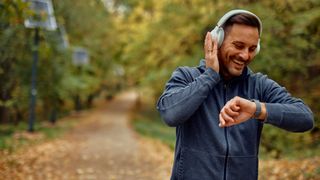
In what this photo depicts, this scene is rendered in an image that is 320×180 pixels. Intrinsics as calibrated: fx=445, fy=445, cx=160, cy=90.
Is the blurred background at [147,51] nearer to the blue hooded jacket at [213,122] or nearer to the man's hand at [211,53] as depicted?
the blue hooded jacket at [213,122]

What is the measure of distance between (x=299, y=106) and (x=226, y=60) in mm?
392

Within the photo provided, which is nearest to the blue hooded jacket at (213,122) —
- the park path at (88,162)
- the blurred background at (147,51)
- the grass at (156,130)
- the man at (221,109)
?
the man at (221,109)

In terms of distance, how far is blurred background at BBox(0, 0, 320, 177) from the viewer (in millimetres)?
7552

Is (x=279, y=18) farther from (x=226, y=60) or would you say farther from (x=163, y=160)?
(x=226, y=60)

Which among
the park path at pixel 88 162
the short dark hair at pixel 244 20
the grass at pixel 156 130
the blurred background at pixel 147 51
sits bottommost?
the grass at pixel 156 130

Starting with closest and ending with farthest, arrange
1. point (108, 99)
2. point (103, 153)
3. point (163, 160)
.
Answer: point (163, 160)
point (103, 153)
point (108, 99)

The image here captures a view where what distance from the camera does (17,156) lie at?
934 cm

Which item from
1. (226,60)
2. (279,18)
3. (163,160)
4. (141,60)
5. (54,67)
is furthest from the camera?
(141,60)

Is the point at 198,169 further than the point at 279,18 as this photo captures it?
No

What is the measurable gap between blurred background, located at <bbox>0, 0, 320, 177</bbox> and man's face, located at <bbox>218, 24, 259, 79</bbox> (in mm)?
3855

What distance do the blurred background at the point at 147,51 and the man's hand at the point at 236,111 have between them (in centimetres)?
399

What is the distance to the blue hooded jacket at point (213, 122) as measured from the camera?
1953 mm

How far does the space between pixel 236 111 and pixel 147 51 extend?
1938cm

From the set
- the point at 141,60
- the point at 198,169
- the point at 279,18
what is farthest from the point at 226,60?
the point at 141,60
